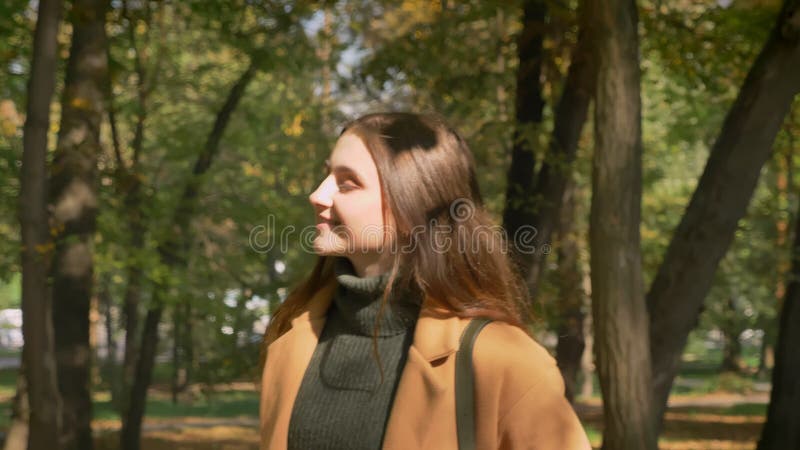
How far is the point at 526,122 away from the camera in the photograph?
11961 mm

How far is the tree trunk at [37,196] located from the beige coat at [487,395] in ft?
17.7

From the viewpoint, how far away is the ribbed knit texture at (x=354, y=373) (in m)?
2.40

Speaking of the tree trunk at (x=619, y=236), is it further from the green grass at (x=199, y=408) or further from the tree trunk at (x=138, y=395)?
the green grass at (x=199, y=408)

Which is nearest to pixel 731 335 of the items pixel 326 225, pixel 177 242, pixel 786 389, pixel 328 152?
pixel 328 152

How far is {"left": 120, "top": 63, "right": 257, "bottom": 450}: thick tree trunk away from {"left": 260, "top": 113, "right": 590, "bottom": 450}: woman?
13243mm

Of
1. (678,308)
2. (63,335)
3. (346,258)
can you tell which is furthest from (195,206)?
(346,258)

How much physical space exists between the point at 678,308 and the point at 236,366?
8.66m

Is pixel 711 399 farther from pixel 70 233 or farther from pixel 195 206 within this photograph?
pixel 70 233

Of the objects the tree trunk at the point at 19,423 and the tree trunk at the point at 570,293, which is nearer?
the tree trunk at the point at 19,423

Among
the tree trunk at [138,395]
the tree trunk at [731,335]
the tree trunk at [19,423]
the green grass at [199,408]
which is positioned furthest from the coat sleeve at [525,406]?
the green grass at [199,408]

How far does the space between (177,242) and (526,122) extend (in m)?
5.75

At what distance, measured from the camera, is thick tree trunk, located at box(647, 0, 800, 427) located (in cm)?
785

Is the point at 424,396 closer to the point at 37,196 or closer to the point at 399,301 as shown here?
the point at 399,301

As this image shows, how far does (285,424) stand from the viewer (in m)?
2.49
